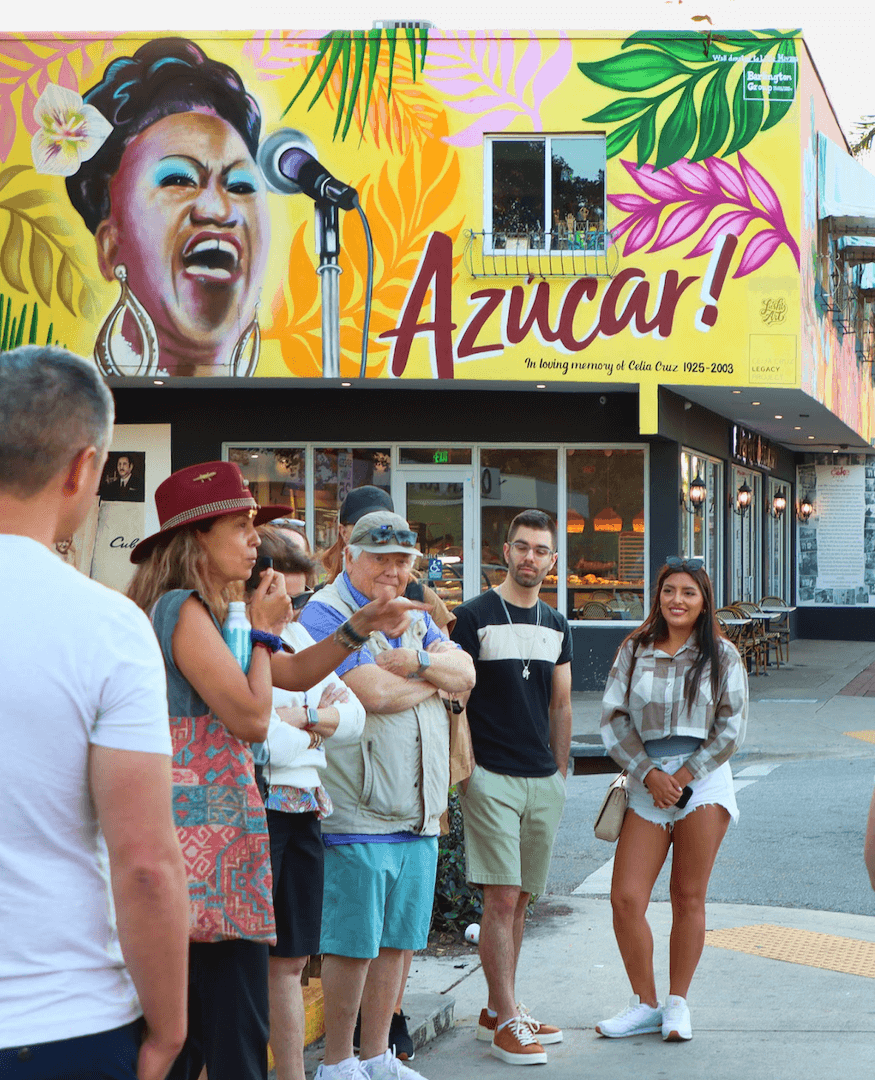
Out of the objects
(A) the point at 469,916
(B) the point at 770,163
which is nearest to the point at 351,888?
(A) the point at 469,916

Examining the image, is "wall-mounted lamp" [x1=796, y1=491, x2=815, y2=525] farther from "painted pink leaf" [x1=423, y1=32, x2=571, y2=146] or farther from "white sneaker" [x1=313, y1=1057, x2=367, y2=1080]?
Answer: "white sneaker" [x1=313, y1=1057, x2=367, y2=1080]

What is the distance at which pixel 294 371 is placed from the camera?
1680cm

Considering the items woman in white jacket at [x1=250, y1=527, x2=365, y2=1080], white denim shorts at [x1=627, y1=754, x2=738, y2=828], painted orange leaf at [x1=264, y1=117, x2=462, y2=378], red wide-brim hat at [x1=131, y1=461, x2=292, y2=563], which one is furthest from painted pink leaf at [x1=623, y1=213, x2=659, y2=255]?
red wide-brim hat at [x1=131, y1=461, x2=292, y2=563]

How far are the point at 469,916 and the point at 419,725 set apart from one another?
2276 millimetres

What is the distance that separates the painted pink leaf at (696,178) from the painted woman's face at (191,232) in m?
5.21

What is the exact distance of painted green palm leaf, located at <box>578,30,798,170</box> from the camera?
54.3ft

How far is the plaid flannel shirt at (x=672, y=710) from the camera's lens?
5.39 metres

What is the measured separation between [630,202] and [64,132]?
714 centimetres


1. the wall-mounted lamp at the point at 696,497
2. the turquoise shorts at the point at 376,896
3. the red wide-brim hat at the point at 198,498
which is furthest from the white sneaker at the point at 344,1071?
the wall-mounted lamp at the point at 696,497

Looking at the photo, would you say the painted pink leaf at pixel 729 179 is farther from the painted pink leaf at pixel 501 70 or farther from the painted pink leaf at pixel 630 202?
the painted pink leaf at pixel 501 70

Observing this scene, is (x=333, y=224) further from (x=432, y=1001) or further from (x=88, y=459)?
(x=88, y=459)

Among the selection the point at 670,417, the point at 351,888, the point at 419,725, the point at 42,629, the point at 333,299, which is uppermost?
the point at 333,299

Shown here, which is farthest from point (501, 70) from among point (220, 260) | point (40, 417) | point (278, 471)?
point (40, 417)

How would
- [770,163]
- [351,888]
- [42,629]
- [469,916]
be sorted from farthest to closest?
1. [770,163]
2. [469,916]
3. [351,888]
4. [42,629]
